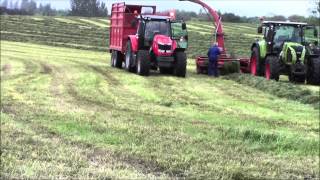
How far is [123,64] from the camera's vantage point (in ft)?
78.7

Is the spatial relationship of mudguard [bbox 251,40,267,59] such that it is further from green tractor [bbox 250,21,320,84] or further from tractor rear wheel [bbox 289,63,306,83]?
tractor rear wheel [bbox 289,63,306,83]

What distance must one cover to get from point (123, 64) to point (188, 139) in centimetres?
1555

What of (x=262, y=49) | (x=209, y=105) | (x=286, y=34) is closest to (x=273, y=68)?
(x=262, y=49)

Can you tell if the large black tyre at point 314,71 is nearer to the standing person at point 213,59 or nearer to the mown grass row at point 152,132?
the mown grass row at point 152,132

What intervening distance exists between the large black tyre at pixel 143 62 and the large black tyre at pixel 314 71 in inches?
198

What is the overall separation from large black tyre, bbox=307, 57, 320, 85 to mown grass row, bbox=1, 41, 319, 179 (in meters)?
2.91

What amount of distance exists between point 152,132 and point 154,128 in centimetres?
41

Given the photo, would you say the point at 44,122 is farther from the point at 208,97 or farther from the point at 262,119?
the point at 208,97

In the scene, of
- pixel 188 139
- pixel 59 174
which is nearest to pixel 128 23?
pixel 188 139

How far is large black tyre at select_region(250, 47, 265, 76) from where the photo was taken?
20.0 m

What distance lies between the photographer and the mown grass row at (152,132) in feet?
22.3

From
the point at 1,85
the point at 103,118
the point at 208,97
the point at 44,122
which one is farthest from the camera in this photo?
the point at 1,85

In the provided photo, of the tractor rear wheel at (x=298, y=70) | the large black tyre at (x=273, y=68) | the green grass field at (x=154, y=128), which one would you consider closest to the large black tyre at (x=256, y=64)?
the green grass field at (x=154, y=128)

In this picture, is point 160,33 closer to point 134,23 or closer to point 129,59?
point 134,23
